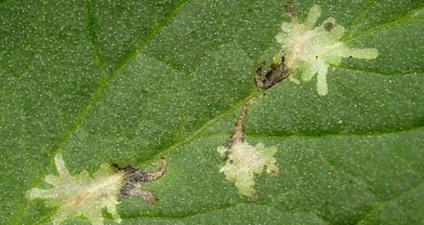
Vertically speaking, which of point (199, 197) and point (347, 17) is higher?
point (347, 17)

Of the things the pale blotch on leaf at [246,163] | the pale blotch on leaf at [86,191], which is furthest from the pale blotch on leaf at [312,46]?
the pale blotch on leaf at [86,191]

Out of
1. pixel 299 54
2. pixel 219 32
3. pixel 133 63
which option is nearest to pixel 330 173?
pixel 299 54

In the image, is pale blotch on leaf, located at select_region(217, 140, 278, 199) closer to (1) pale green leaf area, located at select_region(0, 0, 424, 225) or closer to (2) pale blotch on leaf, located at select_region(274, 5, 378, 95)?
(1) pale green leaf area, located at select_region(0, 0, 424, 225)

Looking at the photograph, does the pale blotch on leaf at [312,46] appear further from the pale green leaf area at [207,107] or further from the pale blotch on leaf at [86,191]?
the pale blotch on leaf at [86,191]

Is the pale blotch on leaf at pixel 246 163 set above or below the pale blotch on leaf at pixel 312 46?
below

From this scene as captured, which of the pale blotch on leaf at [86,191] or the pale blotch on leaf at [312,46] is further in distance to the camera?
the pale blotch on leaf at [86,191]

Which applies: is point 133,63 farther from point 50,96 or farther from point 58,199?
point 58,199
